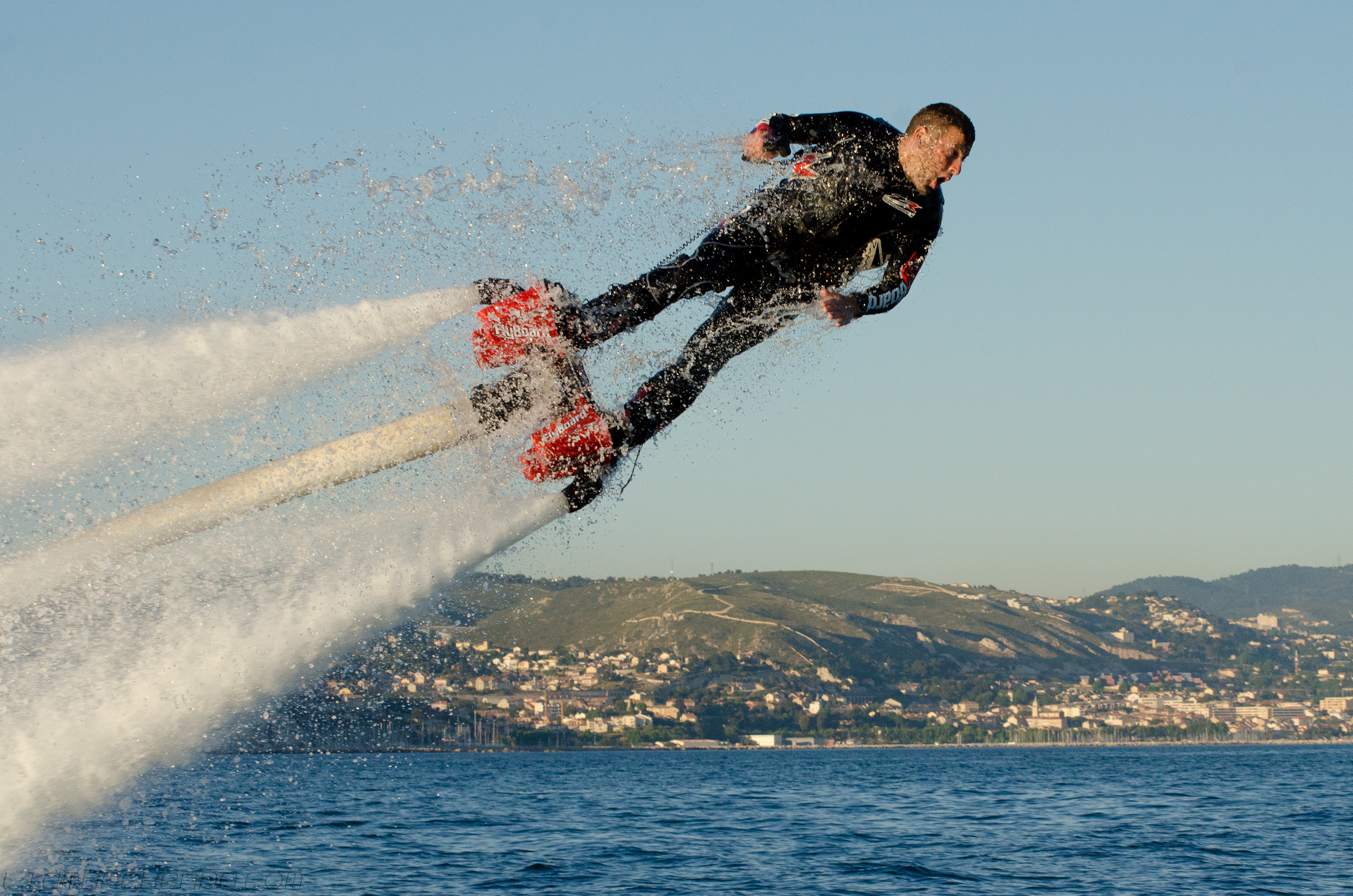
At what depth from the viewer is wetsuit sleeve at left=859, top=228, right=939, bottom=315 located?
7.64 m

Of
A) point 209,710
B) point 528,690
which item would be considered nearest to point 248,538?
point 209,710

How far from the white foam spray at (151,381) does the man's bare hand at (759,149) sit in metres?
2.41

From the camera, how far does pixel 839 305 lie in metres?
7.30

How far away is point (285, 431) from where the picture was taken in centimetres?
800

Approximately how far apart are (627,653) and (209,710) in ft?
615

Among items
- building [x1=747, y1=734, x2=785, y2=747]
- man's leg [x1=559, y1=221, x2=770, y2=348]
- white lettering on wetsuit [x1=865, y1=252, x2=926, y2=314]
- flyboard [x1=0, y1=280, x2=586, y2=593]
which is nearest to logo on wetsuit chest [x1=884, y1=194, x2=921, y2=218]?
white lettering on wetsuit [x1=865, y1=252, x2=926, y2=314]

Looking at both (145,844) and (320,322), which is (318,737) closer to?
(145,844)

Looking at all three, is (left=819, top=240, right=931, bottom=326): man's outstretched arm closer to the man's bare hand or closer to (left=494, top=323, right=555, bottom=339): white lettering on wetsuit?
the man's bare hand

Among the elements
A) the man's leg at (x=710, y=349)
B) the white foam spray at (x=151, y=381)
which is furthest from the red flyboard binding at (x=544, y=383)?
the white foam spray at (x=151, y=381)

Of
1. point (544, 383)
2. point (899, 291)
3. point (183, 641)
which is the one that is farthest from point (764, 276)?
point (183, 641)

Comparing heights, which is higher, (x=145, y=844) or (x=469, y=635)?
(x=469, y=635)

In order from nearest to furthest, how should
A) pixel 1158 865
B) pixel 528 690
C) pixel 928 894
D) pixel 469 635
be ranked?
pixel 469 635 → pixel 928 894 → pixel 1158 865 → pixel 528 690

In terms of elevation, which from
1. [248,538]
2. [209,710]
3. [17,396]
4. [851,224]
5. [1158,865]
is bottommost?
[1158,865]

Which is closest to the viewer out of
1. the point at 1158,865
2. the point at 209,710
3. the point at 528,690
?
the point at 209,710
